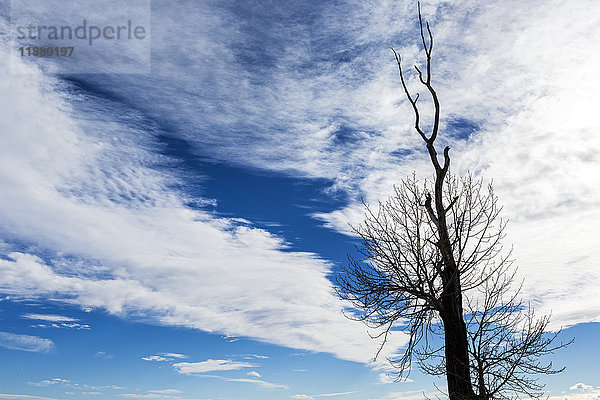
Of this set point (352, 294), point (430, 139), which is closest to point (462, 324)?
point (352, 294)

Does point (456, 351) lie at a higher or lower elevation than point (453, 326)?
lower

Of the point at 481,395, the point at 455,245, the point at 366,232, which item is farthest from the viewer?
the point at 366,232

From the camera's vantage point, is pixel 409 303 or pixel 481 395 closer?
pixel 481 395

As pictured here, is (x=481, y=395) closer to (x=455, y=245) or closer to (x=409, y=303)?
Answer: (x=409, y=303)

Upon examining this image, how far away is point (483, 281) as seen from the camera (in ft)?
39.2

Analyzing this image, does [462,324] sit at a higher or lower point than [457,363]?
higher

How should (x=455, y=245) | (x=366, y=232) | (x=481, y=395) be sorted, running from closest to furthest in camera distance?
1. (x=481, y=395)
2. (x=455, y=245)
3. (x=366, y=232)

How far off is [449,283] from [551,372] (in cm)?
304

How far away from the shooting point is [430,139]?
13297mm

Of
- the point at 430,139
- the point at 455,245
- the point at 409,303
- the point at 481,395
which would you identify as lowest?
the point at 481,395

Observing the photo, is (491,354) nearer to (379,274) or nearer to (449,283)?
(449,283)

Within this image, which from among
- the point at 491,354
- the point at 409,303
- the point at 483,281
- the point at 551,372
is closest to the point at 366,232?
the point at 409,303

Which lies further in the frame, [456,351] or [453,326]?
[453,326]

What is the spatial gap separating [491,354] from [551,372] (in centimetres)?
154
